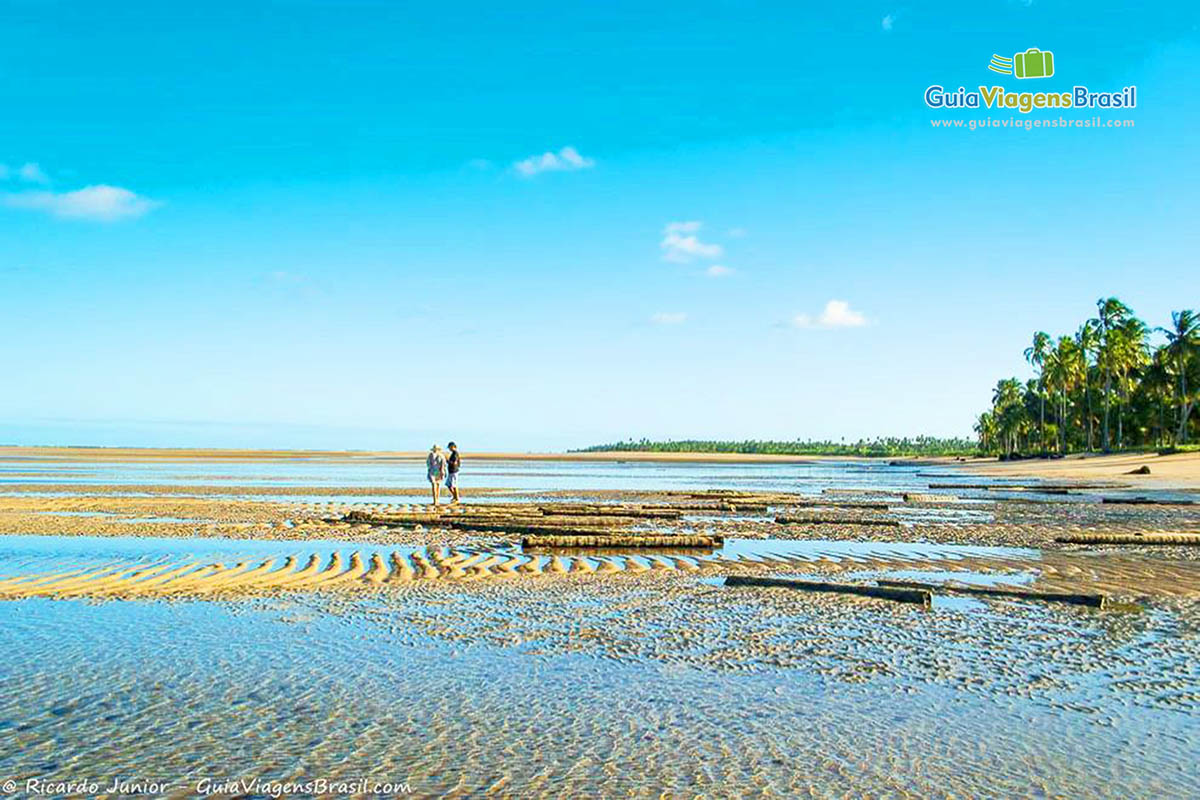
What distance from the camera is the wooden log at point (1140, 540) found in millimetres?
18719

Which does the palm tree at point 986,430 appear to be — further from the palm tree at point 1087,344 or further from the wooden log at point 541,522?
the wooden log at point 541,522

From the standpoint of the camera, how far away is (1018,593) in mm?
12656

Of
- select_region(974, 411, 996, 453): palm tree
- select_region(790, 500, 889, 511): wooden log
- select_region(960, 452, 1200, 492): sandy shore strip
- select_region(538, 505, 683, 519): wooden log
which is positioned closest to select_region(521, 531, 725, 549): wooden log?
select_region(538, 505, 683, 519): wooden log

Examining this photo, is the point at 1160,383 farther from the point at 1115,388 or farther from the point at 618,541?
the point at 618,541

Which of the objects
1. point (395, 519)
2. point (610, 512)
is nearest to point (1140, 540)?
point (610, 512)

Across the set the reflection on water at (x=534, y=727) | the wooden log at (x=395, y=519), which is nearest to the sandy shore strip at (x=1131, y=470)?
the wooden log at (x=395, y=519)

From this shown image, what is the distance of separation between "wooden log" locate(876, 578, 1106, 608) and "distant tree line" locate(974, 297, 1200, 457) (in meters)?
70.1

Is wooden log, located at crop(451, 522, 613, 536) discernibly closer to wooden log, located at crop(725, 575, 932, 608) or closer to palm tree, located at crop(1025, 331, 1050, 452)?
wooden log, located at crop(725, 575, 932, 608)

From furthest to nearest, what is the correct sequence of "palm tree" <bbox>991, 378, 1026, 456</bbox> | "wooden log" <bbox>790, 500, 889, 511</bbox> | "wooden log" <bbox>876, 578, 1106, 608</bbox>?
"palm tree" <bbox>991, 378, 1026, 456</bbox> < "wooden log" <bbox>790, 500, 889, 511</bbox> < "wooden log" <bbox>876, 578, 1106, 608</bbox>

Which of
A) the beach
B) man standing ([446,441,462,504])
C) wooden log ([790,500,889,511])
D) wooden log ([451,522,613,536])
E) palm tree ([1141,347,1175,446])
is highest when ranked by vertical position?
palm tree ([1141,347,1175,446])

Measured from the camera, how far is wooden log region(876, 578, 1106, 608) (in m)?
12.1

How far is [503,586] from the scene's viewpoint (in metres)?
13.6

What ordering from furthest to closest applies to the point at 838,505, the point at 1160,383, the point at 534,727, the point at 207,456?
1. the point at 207,456
2. the point at 1160,383
3. the point at 838,505
4. the point at 534,727

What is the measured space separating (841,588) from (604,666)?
18.5 ft
